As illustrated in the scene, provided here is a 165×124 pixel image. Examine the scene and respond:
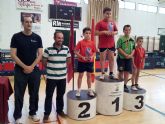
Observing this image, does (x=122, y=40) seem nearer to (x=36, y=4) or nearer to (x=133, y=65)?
(x=133, y=65)

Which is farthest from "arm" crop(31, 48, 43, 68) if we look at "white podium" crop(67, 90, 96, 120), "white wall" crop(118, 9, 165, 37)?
"white wall" crop(118, 9, 165, 37)

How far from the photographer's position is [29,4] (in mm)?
6945

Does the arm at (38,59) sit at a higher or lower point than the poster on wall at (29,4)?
lower

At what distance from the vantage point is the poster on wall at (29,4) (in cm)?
683

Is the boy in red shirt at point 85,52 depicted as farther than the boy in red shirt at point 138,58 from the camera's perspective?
No

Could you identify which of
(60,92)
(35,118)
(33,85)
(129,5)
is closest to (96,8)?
(129,5)

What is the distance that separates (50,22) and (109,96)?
482 centimetres

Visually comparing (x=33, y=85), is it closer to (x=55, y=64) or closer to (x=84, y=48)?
(x=55, y=64)

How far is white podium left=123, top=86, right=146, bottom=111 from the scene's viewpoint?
3459mm

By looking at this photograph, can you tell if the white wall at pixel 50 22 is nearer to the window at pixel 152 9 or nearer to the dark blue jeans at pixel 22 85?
the window at pixel 152 9

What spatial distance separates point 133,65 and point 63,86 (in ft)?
4.51

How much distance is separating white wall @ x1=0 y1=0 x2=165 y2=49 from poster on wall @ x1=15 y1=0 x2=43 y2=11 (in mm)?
127

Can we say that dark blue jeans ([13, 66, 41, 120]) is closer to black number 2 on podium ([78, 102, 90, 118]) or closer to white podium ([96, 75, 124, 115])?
black number 2 on podium ([78, 102, 90, 118])

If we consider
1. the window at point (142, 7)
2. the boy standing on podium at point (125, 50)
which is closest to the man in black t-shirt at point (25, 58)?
the boy standing on podium at point (125, 50)
